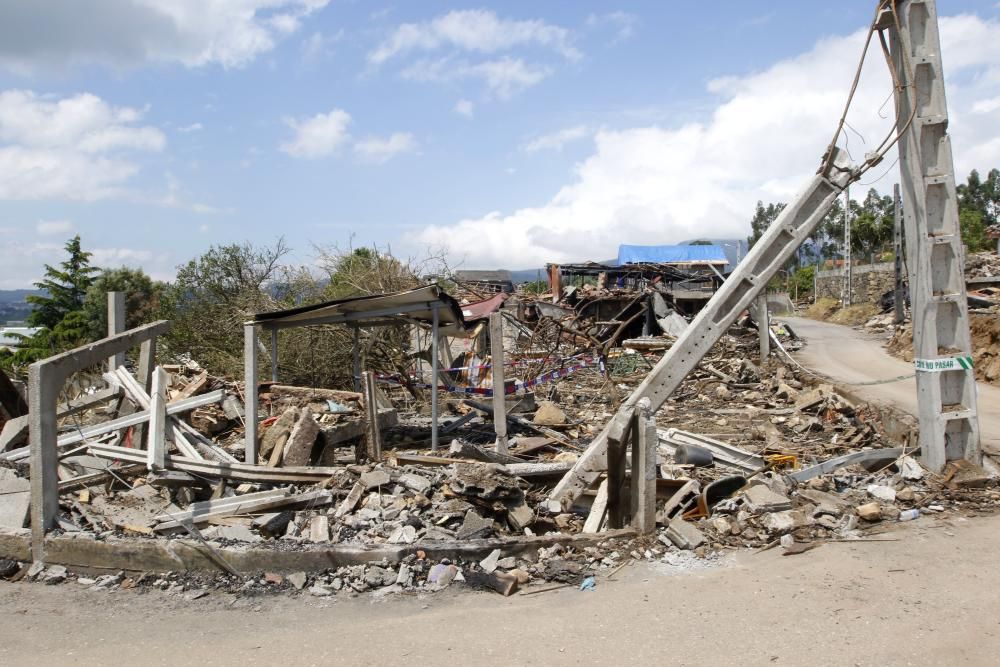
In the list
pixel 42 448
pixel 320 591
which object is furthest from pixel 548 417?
pixel 42 448

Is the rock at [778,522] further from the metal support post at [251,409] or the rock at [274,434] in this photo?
the metal support post at [251,409]

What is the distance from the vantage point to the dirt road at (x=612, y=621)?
3.77 metres

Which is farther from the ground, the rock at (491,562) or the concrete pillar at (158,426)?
the concrete pillar at (158,426)

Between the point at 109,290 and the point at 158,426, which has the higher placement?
the point at 109,290

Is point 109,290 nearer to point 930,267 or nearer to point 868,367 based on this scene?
point 868,367

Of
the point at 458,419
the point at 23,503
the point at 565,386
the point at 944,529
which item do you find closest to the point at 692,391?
the point at 565,386

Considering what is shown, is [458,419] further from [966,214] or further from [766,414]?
[966,214]

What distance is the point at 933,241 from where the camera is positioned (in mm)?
6316

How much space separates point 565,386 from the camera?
17016 millimetres

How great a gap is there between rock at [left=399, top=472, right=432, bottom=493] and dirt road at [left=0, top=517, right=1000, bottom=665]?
1.64 metres

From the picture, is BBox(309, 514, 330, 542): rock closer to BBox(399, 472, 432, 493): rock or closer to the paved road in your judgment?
BBox(399, 472, 432, 493): rock

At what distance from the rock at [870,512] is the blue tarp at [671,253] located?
39.9 meters

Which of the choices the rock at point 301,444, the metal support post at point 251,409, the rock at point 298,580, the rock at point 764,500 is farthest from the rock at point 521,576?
the metal support post at point 251,409

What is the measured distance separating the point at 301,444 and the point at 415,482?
1.82 metres
